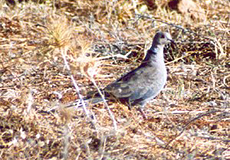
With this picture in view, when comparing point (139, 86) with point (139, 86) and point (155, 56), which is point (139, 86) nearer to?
point (139, 86)

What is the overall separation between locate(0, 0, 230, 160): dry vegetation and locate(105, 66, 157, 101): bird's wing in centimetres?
Result: 17

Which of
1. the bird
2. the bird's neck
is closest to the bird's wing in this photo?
the bird

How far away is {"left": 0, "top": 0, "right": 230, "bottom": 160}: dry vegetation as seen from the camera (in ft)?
10.9

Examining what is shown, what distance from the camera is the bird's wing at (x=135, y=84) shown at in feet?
13.9

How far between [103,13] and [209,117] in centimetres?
310

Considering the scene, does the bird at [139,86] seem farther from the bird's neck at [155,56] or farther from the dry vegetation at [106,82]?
the dry vegetation at [106,82]

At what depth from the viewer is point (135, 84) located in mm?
4320

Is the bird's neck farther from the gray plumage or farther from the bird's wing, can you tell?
the bird's wing

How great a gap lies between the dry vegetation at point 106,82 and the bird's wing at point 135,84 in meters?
0.17

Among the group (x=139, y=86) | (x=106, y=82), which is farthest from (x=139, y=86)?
(x=106, y=82)

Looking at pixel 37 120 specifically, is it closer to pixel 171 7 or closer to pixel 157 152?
pixel 157 152

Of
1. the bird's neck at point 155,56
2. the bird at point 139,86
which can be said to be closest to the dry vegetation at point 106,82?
the bird at point 139,86

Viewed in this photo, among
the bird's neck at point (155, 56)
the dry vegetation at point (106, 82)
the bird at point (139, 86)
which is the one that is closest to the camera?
the dry vegetation at point (106, 82)

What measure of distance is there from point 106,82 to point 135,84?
0.66m
